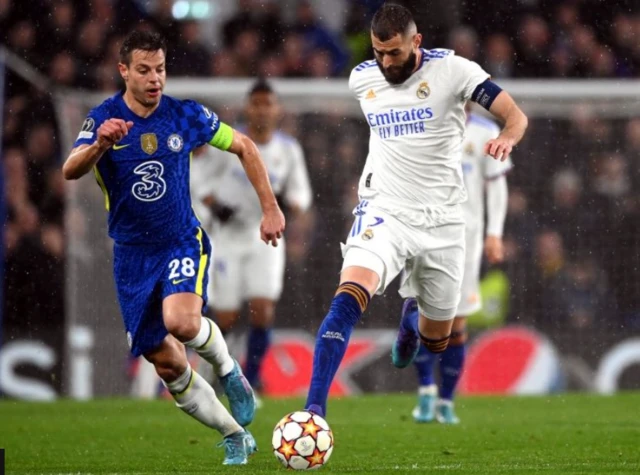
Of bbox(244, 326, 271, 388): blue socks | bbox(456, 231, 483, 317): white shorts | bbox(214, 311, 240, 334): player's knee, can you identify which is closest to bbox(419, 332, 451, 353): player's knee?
bbox(456, 231, 483, 317): white shorts

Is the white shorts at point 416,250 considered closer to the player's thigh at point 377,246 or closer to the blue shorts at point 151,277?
the player's thigh at point 377,246

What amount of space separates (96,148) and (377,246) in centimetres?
166

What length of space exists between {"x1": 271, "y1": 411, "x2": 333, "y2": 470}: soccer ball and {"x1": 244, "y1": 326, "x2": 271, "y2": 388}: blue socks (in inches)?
214

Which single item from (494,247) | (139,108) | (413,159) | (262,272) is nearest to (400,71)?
(413,159)

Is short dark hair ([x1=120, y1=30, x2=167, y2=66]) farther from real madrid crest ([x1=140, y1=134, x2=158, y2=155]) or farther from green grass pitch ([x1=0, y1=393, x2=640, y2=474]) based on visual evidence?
green grass pitch ([x1=0, y1=393, x2=640, y2=474])

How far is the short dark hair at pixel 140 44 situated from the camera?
6996 mm

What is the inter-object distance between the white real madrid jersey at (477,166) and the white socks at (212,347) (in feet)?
11.4

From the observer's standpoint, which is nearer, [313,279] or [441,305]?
[441,305]

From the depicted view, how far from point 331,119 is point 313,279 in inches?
66.6

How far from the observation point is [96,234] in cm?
1398

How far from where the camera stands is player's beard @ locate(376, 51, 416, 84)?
7.57 m

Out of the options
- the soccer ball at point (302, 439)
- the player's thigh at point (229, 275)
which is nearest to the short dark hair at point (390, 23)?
the soccer ball at point (302, 439)

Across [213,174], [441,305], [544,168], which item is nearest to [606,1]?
[544,168]

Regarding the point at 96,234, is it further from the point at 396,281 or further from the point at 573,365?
the point at 573,365
